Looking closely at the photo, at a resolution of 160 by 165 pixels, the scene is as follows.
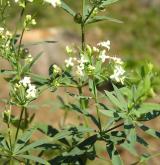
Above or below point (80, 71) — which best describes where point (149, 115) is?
below

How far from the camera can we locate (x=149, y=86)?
2.35 m

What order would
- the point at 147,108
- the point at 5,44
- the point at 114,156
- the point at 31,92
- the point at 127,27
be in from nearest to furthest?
the point at 147,108, the point at 31,92, the point at 114,156, the point at 5,44, the point at 127,27

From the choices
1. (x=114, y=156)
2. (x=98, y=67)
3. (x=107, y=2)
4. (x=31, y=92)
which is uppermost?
(x=107, y=2)

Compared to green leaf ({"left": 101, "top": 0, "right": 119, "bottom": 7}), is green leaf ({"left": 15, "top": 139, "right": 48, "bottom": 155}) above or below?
below

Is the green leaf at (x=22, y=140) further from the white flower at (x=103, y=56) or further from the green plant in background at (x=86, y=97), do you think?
the white flower at (x=103, y=56)

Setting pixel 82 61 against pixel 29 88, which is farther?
pixel 82 61

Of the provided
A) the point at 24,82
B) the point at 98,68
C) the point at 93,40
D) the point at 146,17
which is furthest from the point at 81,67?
the point at 146,17

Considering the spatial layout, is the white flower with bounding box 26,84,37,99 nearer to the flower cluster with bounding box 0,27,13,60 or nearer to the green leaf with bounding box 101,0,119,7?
the flower cluster with bounding box 0,27,13,60

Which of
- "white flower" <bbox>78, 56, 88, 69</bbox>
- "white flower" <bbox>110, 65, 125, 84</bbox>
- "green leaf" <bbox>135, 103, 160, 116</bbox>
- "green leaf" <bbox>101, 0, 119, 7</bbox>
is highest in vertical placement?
"green leaf" <bbox>101, 0, 119, 7</bbox>

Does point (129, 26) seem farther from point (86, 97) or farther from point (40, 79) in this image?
point (86, 97)

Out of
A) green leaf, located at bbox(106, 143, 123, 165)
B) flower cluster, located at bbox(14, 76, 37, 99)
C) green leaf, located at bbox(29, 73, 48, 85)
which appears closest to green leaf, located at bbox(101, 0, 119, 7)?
green leaf, located at bbox(29, 73, 48, 85)

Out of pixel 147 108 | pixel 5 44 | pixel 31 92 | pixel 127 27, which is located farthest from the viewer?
pixel 127 27

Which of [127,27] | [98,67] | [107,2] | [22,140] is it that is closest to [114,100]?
[98,67]

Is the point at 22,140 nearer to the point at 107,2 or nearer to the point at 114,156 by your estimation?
the point at 114,156
